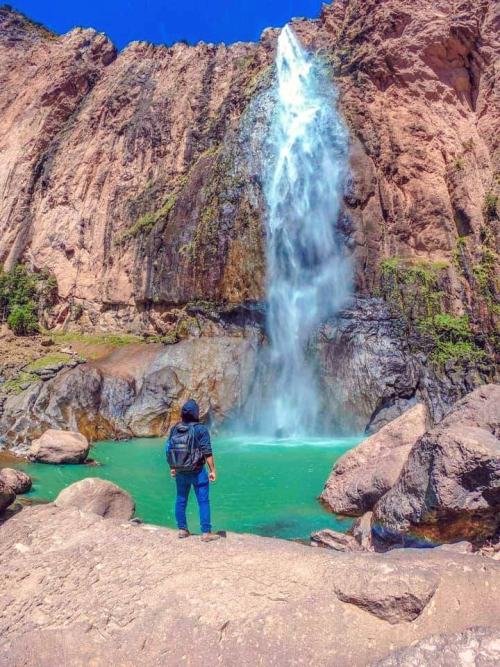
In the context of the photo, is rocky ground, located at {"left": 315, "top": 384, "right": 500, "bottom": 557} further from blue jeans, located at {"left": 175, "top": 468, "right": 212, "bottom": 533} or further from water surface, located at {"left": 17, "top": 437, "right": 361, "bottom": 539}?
blue jeans, located at {"left": 175, "top": 468, "right": 212, "bottom": 533}

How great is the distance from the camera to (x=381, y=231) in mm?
24234

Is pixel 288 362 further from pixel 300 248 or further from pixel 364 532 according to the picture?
pixel 364 532

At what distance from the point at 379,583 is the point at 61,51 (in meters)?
46.9

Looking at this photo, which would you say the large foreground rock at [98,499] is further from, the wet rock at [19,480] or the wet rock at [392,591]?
the wet rock at [392,591]

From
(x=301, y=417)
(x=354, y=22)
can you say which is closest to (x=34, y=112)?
(x=354, y=22)

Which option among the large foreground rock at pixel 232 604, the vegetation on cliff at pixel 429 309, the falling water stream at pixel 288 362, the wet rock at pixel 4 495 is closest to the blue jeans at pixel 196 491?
the large foreground rock at pixel 232 604

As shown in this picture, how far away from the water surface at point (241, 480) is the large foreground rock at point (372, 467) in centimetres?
41

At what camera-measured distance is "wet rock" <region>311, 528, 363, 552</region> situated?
278 inches

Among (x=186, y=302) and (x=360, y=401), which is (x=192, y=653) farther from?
(x=186, y=302)

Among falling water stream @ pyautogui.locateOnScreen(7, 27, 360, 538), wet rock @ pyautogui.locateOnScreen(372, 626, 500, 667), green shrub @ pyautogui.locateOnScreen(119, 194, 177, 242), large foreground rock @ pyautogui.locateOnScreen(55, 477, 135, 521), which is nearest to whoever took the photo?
wet rock @ pyautogui.locateOnScreen(372, 626, 500, 667)

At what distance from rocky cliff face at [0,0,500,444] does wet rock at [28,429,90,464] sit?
816 centimetres

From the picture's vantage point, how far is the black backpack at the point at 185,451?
18.1 feet

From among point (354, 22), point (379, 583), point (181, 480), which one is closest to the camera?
point (379, 583)

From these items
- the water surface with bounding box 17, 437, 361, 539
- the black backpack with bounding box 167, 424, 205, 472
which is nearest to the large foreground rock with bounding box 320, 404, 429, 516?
the water surface with bounding box 17, 437, 361, 539
